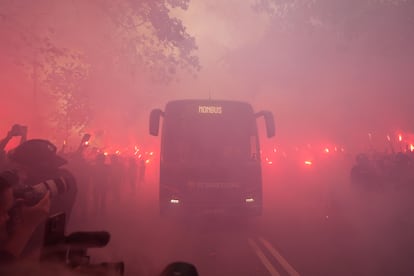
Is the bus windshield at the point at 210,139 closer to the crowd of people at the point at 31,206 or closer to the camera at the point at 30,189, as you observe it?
the crowd of people at the point at 31,206

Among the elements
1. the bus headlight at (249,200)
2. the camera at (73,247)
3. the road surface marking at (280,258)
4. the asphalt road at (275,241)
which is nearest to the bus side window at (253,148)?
the bus headlight at (249,200)

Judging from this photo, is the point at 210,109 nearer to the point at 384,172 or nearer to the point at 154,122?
the point at 154,122

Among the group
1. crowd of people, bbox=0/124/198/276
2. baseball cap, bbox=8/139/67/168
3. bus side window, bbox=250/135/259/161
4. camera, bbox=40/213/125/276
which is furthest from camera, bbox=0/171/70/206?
bus side window, bbox=250/135/259/161

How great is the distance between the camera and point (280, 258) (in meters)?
6.30

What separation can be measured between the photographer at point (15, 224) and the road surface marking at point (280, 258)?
4350 millimetres

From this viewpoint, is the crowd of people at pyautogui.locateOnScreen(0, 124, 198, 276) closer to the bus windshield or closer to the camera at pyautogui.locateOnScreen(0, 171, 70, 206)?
the camera at pyautogui.locateOnScreen(0, 171, 70, 206)

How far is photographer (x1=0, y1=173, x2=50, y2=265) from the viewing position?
1.71 metres

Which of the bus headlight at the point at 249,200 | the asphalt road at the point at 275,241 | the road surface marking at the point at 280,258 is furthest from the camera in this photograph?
the bus headlight at the point at 249,200

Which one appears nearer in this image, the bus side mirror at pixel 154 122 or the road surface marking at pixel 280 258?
the road surface marking at pixel 280 258

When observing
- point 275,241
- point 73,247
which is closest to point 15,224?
point 73,247

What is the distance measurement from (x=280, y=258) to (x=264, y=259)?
0.29 m

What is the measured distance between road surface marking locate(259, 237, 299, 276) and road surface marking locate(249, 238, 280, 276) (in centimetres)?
18

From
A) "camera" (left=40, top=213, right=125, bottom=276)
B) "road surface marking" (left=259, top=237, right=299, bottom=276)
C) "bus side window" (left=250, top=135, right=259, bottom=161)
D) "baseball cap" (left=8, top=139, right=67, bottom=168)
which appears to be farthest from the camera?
"bus side window" (left=250, top=135, right=259, bottom=161)

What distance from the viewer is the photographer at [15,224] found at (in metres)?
1.71
